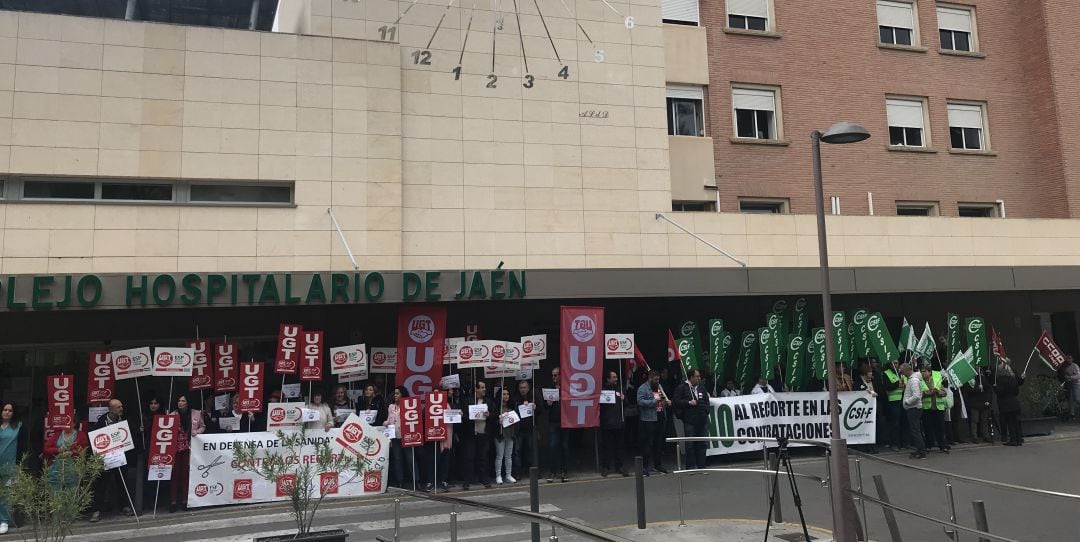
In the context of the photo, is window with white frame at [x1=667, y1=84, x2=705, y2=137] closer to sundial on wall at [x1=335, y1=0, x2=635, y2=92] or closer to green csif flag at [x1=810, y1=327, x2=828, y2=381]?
sundial on wall at [x1=335, y1=0, x2=635, y2=92]

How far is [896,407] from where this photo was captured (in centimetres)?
1612

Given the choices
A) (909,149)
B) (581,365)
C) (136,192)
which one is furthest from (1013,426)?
(136,192)

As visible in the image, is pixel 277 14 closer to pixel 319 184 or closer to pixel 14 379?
pixel 319 184

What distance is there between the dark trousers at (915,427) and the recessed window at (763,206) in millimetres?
6067

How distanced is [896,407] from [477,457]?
878 cm

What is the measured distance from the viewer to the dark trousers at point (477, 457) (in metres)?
13.8

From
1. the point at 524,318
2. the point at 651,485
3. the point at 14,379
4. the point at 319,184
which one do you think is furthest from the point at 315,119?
the point at 651,485

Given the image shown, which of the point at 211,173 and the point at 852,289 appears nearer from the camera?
the point at 211,173

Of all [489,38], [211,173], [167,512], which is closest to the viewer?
[167,512]

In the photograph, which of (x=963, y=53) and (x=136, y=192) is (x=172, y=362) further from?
(x=963, y=53)

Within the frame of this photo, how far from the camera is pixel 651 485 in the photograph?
1347cm

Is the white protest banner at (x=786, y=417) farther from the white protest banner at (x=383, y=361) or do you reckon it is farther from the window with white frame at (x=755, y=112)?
the window with white frame at (x=755, y=112)

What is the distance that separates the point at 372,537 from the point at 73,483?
3.79 meters

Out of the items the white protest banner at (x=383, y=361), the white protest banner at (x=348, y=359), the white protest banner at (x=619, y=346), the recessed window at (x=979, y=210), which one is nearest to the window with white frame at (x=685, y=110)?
the white protest banner at (x=619, y=346)
